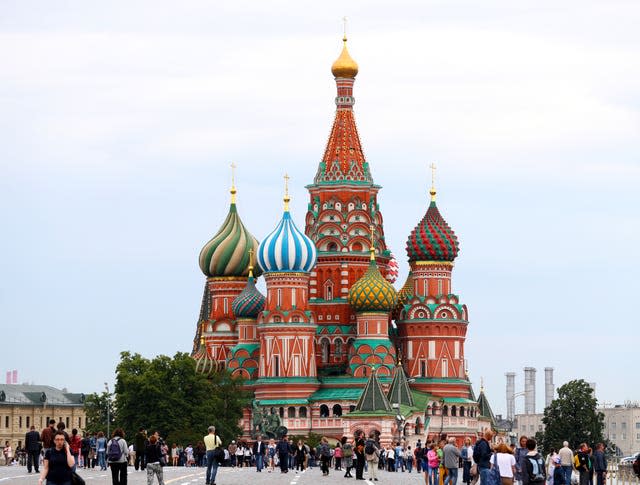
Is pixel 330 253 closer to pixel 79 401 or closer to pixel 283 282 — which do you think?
pixel 283 282

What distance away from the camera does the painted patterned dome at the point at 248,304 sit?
120 metres

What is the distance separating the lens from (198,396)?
10725 centimetres

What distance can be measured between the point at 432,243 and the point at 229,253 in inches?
544

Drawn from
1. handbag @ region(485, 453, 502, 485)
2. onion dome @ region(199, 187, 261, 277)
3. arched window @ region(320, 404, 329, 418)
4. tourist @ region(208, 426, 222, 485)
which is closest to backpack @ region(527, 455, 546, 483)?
handbag @ region(485, 453, 502, 485)

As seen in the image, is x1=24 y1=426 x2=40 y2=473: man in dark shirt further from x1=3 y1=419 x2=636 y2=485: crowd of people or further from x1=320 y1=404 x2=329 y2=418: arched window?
x1=320 y1=404 x2=329 y2=418: arched window

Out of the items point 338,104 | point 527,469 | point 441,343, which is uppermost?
point 338,104

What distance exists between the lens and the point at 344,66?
123 meters

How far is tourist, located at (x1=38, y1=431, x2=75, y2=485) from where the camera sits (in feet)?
95.6

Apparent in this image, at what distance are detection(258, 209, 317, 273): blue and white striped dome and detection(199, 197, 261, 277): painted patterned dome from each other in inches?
338

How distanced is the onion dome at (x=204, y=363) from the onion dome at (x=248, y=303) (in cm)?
333

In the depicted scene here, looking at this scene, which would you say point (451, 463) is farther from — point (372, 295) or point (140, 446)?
point (372, 295)

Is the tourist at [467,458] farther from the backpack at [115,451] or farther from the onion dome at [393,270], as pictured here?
the onion dome at [393,270]

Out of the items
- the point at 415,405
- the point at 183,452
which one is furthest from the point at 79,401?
the point at 183,452

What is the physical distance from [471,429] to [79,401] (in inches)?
2780
